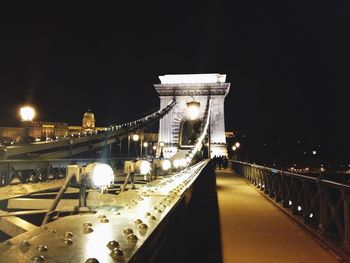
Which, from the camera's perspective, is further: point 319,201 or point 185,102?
point 185,102

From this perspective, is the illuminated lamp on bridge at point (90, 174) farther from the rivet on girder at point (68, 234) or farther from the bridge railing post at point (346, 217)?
the bridge railing post at point (346, 217)

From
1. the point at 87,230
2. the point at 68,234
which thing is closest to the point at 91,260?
the point at 68,234

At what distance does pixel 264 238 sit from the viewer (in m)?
7.57

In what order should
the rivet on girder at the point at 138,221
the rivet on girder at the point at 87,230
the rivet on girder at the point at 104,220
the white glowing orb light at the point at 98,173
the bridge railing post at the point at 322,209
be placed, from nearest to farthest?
1. the rivet on girder at the point at 87,230
2. the rivet on girder at the point at 138,221
3. the rivet on girder at the point at 104,220
4. the white glowing orb light at the point at 98,173
5. the bridge railing post at the point at 322,209

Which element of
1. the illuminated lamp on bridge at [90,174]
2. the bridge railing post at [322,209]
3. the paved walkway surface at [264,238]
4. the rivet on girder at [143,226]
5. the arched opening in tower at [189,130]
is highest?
the arched opening in tower at [189,130]

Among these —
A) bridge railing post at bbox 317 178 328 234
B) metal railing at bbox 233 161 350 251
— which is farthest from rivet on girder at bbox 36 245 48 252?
bridge railing post at bbox 317 178 328 234

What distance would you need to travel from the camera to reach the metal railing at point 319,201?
633 centimetres

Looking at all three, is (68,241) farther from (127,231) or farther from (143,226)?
(143,226)

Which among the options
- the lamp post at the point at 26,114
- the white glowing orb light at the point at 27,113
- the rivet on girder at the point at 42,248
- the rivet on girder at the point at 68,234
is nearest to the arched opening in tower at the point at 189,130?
the lamp post at the point at 26,114

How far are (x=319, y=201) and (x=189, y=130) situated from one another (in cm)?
5760

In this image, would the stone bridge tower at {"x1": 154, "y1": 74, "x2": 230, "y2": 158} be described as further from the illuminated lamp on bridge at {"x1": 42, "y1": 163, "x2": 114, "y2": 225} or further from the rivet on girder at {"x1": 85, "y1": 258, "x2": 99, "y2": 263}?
the rivet on girder at {"x1": 85, "y1": 258, "x2": 99, "y2": 263}

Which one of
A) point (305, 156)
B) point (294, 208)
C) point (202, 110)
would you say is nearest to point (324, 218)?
point (294, 208)

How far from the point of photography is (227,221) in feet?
31.4

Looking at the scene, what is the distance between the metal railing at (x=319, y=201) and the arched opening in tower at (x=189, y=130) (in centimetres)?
4768
